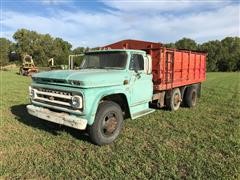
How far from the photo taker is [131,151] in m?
5.55

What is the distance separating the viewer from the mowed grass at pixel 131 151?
15.1 feet

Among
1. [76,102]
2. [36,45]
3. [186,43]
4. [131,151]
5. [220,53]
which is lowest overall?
[131,151]

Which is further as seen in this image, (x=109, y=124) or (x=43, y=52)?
(x=43, y=52)

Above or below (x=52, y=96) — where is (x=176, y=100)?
below

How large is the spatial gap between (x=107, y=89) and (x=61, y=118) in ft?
3.82

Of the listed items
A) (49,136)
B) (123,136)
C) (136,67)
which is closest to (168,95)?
(136,67)

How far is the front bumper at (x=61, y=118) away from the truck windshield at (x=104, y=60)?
73.9 inches

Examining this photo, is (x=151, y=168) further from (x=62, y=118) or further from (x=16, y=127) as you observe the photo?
(x=16, y=127)

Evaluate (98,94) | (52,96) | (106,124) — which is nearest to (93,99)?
(98,94)

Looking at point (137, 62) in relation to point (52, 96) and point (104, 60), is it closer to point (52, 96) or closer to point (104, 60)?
point (104, 60)

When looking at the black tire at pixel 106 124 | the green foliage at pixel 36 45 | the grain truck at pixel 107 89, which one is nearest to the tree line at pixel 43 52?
the green foliage at pixel 36 45

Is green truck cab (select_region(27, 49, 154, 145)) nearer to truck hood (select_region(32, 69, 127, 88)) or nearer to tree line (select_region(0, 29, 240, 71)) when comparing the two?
truck hood (select_region(32, 69, 127, 88))

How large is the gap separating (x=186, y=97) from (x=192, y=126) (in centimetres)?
311

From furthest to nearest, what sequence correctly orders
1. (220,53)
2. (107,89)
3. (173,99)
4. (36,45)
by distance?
1. (220,53)
2. (36,45)
3. (173,99)
4. (107,89)
